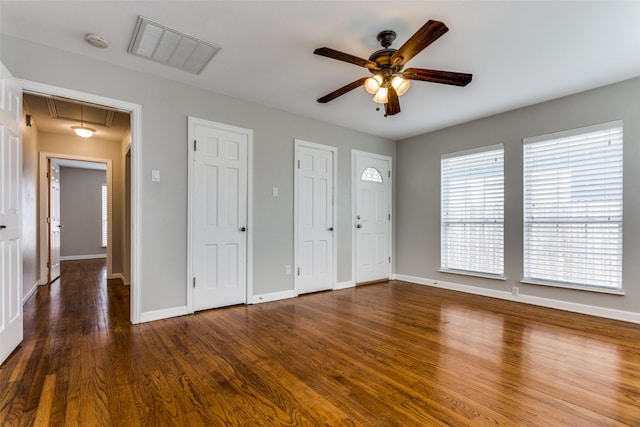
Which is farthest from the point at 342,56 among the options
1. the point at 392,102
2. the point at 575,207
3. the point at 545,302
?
the point at 545,302

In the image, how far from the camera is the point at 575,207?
369cm

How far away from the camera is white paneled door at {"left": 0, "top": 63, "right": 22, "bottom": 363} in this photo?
227cm

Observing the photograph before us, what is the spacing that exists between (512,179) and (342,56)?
3.15 metres

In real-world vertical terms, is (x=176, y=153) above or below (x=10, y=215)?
above

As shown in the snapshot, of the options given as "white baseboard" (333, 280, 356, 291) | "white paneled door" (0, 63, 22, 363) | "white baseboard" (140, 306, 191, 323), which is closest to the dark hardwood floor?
"white baseboard" (140, 306, 191, 323)

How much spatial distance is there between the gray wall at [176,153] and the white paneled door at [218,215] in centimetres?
13

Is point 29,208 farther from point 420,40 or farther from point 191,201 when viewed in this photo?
point 420,40

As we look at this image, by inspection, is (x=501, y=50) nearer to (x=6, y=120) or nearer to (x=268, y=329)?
(x=268, y=329)

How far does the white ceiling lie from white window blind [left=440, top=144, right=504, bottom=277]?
107 cm

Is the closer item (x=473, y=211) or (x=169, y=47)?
(x=169, y=47)

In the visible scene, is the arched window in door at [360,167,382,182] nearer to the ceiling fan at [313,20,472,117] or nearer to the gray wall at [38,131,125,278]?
the ceiling fan at [313,20,472,117]

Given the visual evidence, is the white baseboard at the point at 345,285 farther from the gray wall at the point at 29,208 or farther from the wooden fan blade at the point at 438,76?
the gray wall at the point at 29,208

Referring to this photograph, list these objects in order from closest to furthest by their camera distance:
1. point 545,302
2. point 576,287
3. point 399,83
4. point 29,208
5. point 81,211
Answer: point 399,83 < point 576,287 < point 545,302 < point 29,208 < point 81,211

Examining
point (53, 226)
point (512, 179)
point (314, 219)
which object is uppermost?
point (512, 179)
